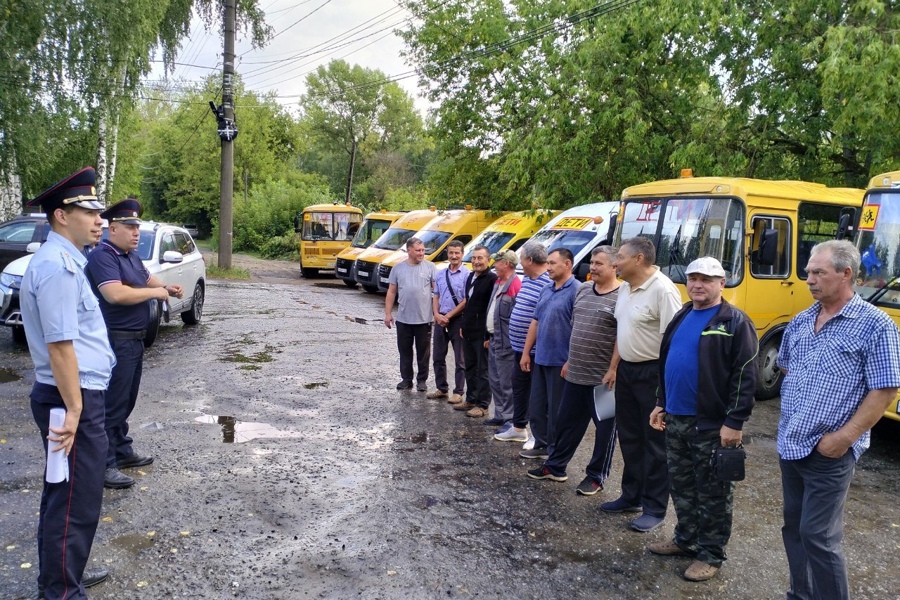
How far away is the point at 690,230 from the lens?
30.3ft

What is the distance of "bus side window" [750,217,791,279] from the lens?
8.80 m

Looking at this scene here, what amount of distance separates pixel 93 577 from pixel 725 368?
3607mm

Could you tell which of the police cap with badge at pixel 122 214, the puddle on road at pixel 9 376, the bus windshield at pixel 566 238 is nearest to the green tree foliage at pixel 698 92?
the bus windshield at pixel 566 238

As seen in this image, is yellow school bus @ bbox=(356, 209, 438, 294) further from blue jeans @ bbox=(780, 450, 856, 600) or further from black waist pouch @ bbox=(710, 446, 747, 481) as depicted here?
blue jeans @ bbox=(780, 450, 856, 600)

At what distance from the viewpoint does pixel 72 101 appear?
20.7 metres

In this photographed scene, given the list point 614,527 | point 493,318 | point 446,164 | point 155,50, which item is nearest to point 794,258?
point 493,318

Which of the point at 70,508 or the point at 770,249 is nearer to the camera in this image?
the point at 70,508

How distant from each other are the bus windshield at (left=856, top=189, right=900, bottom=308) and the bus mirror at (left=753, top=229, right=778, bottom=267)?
104 centimetres

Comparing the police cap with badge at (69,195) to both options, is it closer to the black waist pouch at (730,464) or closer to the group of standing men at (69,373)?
the group of standing men at (69,373)

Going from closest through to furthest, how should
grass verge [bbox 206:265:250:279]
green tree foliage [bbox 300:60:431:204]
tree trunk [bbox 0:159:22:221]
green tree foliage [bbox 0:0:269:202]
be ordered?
green tree foliage [bbox 0:0:269:202] < tree trunk [bbox 0:159:22:221] < grass verge [bbox 206:265:250:279] < green tree foliage [bbox 300:60:431:204]

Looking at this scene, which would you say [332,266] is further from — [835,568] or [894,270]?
[835,568]

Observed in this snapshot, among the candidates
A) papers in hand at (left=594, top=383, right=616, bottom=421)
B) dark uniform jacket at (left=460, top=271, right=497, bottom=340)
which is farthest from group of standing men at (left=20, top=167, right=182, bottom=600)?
dark uniform jacket at (left=460, top=271, right=497, bottom=340)

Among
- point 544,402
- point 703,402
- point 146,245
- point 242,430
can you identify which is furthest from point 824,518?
point 146,245

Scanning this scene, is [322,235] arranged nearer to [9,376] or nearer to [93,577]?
[9,376]
